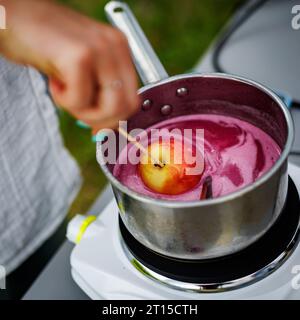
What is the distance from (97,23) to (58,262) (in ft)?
1.31

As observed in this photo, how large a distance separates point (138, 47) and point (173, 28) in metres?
1.38

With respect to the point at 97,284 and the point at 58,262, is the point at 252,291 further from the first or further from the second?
the point at 58,262

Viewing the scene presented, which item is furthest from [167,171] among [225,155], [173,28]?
[173,28]

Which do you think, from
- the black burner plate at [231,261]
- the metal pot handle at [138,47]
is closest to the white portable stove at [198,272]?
the black burner plate at [231,261]

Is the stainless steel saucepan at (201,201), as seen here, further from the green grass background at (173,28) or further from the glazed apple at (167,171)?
the green grass background at (173,28)

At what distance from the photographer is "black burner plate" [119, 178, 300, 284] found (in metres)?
0.59

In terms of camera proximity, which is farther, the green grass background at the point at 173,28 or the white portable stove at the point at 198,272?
the green grass background at the point at 173,28

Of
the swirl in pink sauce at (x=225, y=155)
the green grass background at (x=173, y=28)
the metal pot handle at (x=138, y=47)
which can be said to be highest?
the metal pot handle at (x=138, y=47)

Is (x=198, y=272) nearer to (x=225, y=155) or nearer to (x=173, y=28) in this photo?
(x=225, y=155)

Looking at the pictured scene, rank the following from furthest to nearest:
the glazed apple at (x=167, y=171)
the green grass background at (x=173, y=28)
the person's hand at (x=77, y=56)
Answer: the green grass background at (x=173, y=28) < the glazed apple at (x=167, y=171) < the person's hand at (x=77, y=56)

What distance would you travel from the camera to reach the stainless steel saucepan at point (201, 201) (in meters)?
0.51

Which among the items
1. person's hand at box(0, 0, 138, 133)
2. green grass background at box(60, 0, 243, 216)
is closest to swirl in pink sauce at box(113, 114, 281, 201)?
person's hand at box(0, 0, 138, 133)

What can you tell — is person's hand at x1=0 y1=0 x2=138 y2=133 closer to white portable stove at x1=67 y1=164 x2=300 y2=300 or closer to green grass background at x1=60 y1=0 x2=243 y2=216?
white portable stove at x1=67 y1=164 x2=300 y2=300
